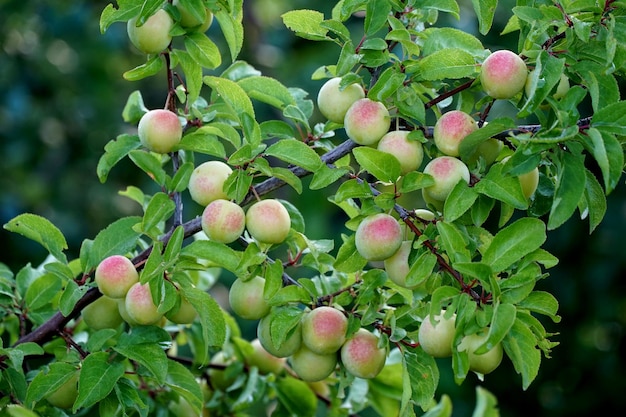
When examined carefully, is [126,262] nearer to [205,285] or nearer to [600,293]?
[205,285]

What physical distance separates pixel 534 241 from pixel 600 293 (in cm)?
174

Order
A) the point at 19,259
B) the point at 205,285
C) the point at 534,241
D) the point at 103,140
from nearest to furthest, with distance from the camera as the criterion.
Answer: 1. the point at 534,241
2. the point at 205,285
3. the point at 19,259
4. the point at 103,140

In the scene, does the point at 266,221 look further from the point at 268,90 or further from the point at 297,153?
the point at 268,90

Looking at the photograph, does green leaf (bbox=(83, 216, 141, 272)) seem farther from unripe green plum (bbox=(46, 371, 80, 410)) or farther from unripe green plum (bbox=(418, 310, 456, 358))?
unripe green plum (bbox=(418, 310, 456, 358))

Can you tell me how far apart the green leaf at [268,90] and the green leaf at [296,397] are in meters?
0.31

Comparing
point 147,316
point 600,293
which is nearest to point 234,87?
point 147,316

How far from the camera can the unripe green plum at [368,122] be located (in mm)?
725

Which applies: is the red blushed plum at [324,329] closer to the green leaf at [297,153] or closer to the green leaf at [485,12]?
the green leaf at [297,153]

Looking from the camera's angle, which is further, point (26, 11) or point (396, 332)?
point (26, 11)

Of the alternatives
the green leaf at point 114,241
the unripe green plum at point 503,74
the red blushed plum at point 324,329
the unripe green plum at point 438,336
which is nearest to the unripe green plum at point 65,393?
the green leaf at point 114,241

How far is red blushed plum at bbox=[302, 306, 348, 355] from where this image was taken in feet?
2.47

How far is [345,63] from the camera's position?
732mm

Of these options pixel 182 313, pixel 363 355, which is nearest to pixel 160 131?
pixel 182 313

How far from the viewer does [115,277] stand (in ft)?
2.49
